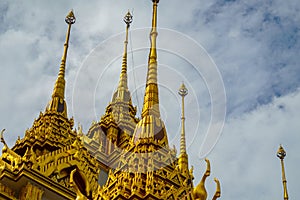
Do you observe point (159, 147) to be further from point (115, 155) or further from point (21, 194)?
point (115, 155)

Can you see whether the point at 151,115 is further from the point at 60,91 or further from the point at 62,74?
the point at 62,74

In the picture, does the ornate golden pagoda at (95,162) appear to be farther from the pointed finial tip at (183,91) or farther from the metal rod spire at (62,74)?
the pointed finial tip at (183,91)

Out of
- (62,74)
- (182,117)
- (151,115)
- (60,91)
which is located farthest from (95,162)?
(182,117)

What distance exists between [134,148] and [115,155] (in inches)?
236

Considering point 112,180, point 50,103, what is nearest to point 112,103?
→ point 50,103

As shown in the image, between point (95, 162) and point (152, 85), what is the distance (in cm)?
316

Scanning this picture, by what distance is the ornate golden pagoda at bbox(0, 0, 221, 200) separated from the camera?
19744mm

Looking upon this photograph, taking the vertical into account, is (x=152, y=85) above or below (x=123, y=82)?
below

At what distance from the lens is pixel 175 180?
Answer: 21.1 m

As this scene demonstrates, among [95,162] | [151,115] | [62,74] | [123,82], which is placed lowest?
[95,162]

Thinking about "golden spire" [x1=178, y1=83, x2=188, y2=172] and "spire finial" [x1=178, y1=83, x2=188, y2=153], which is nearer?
"golden spire" [x1=178, y1=83, x2=188, y2=172]

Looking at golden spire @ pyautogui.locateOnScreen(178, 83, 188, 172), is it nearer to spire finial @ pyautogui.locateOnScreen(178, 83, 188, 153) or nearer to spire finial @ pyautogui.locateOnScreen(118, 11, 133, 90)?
spire finial @ pyautogui.locateOnScreen(178, 83, 188, 153)

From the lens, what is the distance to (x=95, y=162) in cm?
2433

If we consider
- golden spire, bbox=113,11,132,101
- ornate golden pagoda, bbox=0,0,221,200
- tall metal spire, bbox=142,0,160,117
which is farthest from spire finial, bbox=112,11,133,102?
tall metal spire, bbox=142,0,160,117
